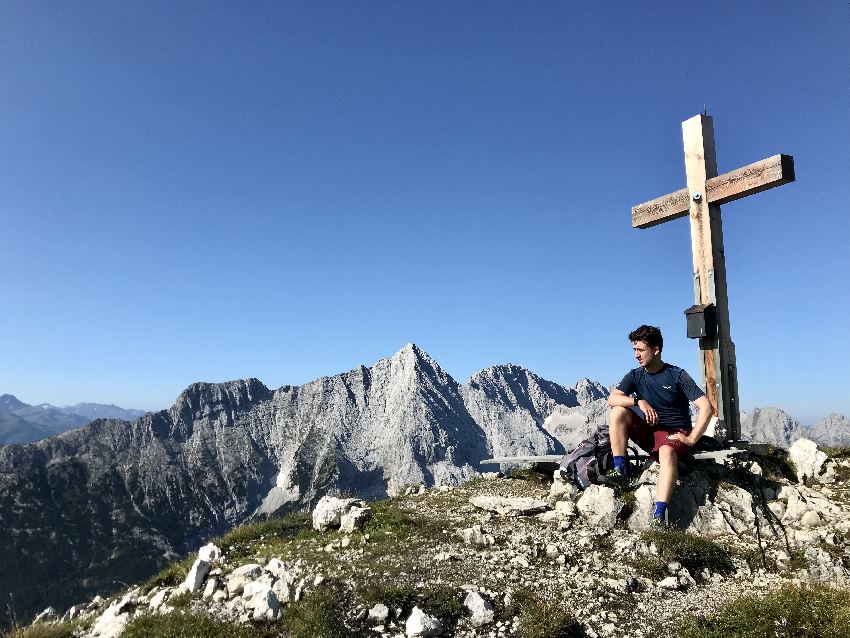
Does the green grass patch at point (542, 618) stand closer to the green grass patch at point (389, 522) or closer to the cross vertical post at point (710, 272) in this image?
the green grass patch at point (389, 522)

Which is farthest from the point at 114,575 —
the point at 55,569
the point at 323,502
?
the point at 323,502

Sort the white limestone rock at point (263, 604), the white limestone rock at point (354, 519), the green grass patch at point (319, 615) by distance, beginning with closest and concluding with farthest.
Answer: the green grass patch at point (319, 615)
the white limestone rock at point (263, 604)
the white limestone rock at point (354, 519)

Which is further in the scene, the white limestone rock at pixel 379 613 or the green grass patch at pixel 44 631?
the green grass patch at pixel 44 631

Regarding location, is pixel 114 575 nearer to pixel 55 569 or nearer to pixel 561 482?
pixel 55 569

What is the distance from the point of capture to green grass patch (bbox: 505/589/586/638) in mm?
5633

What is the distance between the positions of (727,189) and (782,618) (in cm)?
898

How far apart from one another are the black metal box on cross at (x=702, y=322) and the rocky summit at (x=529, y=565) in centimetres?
267

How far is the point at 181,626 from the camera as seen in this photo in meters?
6.45

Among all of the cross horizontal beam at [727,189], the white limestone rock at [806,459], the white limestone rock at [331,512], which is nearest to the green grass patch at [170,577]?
the white limestone rock at [331,512]

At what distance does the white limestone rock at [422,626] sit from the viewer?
577 cm

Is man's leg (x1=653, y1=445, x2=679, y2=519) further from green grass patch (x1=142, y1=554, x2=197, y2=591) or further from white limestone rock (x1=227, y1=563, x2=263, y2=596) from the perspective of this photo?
green grass patch (x1=142, y1=554, x2=197, y2=591)

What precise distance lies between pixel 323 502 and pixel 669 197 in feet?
35.2

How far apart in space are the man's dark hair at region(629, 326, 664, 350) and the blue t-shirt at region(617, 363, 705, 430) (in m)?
0.46

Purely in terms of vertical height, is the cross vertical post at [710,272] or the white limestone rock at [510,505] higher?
the cross vertical post at [710,272]
